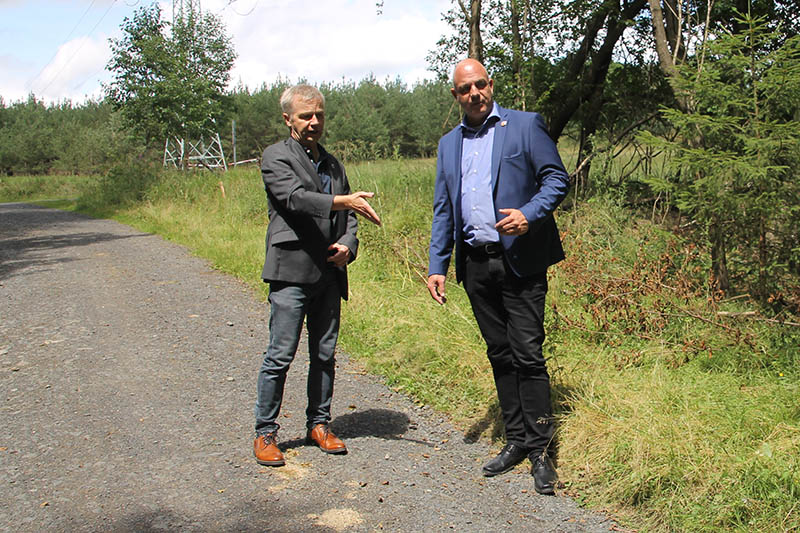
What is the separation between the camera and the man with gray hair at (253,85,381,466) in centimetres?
398

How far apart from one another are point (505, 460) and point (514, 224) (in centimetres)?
139

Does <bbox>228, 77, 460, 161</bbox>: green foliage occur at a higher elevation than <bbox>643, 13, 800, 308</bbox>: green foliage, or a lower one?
higher

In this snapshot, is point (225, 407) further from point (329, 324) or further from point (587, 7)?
point (587, 7)

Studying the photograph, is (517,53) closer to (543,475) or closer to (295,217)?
(295,217)

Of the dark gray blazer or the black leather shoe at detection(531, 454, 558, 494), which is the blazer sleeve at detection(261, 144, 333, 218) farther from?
the black leather shoe at detection(531, 454, 558, 494)

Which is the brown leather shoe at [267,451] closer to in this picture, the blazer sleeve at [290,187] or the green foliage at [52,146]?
the blazer sleeve at [290,187]

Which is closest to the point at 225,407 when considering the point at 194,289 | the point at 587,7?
the point at 194,289

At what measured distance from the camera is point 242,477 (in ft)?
12.9

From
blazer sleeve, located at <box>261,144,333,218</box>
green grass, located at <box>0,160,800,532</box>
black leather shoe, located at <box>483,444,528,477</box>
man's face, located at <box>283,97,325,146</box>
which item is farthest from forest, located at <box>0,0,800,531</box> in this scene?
man's face, located at <box>283,97,325,146</box>

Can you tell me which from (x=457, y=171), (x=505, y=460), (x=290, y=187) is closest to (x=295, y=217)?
(x=290, y=187)

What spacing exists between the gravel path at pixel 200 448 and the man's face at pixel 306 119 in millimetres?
1916

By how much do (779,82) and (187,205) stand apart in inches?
601

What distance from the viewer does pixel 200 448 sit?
4.38 m

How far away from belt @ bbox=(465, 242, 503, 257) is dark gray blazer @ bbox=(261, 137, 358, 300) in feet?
2.40
